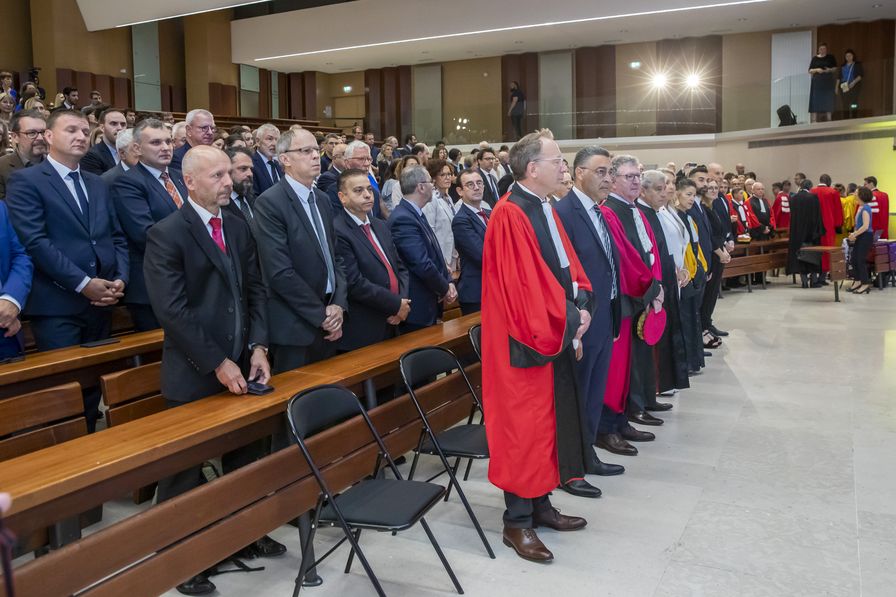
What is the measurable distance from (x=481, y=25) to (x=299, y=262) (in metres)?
16.0

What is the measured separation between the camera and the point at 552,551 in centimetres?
328

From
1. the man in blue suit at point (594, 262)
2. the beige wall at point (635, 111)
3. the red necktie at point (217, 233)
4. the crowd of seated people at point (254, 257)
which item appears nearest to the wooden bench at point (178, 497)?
the crowd of seated people at point (254, 257)

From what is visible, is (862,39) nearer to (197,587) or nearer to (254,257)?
(254,257)

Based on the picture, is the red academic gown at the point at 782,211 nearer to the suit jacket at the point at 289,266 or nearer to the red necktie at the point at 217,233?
the suit jacket at the point at 289,266

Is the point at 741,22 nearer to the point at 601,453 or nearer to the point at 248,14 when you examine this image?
the point at 248,14

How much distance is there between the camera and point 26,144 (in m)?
4.59

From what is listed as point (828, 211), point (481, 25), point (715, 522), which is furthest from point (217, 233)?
point (481, 25)

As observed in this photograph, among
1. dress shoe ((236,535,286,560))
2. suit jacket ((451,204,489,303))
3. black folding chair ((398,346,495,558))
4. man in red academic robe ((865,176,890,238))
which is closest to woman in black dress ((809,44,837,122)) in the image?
man in red academic robe ((865,176,890,238))

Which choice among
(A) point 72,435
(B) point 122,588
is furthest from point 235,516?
(A) point 72,435

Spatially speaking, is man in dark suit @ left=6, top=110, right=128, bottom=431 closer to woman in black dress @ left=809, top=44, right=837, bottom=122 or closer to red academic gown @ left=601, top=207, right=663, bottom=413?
red academic gown @ left=601, top=207, right=663, bottom=413

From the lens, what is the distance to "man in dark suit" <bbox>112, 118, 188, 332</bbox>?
4.29m

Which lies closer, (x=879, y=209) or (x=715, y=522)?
(x=715, y=522)

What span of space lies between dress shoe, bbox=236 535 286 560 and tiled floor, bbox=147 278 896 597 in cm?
6

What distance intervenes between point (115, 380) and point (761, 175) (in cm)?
1734
